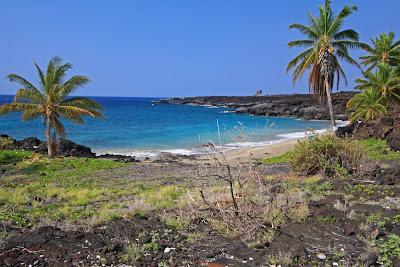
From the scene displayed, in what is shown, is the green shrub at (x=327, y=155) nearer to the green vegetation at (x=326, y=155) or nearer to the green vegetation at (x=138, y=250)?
the green vegetation at (x=326, y=155)

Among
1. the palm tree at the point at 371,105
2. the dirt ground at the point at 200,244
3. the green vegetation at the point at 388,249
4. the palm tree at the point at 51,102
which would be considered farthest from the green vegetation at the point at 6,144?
the green vegetation at the point at 388,249

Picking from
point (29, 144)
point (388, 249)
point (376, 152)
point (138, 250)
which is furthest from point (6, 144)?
point (388, 249)

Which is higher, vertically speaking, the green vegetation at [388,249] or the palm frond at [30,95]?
the palm frond at [30,95]

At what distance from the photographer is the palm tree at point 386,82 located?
3397 cm

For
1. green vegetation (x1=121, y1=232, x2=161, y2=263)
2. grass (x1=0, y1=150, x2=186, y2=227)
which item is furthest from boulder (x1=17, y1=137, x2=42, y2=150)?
green vegetation (x1=121, y1=232, x2=161, y2=263)

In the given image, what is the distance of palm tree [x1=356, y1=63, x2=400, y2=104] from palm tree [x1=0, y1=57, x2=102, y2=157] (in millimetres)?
22163

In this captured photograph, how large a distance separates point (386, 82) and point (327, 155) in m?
21.2

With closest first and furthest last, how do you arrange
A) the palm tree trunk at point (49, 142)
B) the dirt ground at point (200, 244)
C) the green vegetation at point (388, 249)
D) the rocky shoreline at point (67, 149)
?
the green vegetation at point (388, 249), the dirt ground at point (200, 244), the palm tree trunk at point (49, 142), the rocky shoreline at point (67, 149)

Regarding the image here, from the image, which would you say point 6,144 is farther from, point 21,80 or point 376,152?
point 376,152

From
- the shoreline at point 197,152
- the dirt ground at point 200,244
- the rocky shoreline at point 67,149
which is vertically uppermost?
the dirt ground at point 200,244

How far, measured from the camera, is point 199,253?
6.85 meters

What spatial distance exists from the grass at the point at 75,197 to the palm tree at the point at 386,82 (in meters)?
23.7

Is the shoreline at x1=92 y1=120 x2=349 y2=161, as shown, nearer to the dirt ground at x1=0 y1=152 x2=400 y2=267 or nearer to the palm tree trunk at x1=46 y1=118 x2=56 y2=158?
the palm tree trunk at x1=46 y1=118 x2=56 y2=158

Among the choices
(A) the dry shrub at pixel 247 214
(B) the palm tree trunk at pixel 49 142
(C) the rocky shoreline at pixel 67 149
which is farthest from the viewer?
(C) the rocky shoreline at pixel 67 149
